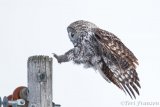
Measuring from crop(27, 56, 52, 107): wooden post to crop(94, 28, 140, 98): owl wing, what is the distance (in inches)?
91.9

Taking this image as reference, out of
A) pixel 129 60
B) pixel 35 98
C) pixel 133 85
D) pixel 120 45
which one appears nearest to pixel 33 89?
pixel 35 98

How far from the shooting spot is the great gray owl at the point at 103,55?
855 cm

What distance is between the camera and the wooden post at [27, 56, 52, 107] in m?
5.94

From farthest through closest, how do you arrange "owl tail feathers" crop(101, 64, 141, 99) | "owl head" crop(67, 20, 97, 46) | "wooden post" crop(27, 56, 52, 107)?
"owl head" crop(67, 20, 97, 46) → "owl tail feathers" crop(101, 64, 141, 99) → "wooden post" crop(27, 56, 52, 107)

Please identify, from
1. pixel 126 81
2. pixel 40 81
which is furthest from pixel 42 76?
pixel 126 81

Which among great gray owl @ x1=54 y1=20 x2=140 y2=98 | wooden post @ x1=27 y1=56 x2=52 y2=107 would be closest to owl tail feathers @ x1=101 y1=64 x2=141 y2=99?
great gray owl @ x1=54 y1=20 x2=140 y2=98

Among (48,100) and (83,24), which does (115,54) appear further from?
(48,100)

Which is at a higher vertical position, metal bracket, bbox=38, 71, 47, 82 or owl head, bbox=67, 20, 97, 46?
owl head, bbox=67, 20, 97, 46

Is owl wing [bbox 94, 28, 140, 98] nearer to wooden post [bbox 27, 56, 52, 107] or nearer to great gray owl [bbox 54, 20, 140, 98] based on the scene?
great gray owl [bbox 54, 20, 140, 98]

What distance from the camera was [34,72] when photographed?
5977mm

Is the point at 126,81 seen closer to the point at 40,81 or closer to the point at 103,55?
the point at 103,55

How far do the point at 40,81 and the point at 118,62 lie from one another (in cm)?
318

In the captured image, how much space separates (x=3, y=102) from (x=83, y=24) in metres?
4.53

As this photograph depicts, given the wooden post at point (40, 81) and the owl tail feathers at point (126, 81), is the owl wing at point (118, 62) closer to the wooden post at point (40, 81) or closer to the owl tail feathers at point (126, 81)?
the owl tail feathers at point (126, 81)
